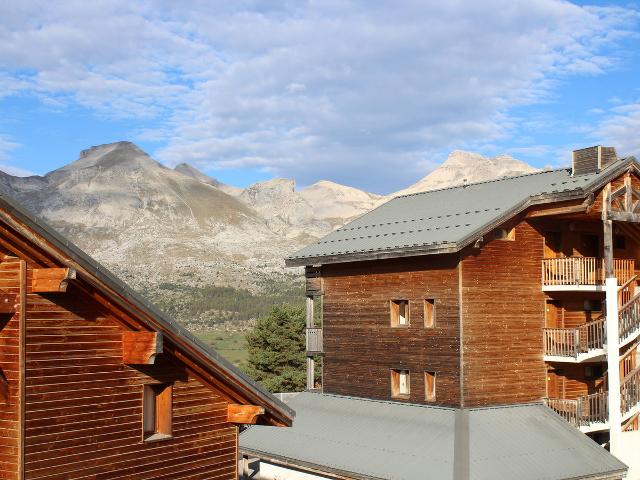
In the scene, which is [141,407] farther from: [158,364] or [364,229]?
[364,229]

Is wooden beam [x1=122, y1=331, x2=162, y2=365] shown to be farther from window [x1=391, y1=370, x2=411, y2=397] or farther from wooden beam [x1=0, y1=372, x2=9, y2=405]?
→ window [x1=391, y1=370, x2=411, y2=397]

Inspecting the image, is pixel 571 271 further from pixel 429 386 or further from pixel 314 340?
pixel 314 340

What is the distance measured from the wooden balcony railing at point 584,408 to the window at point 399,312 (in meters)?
5.51

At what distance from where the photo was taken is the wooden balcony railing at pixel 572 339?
26.0 metres

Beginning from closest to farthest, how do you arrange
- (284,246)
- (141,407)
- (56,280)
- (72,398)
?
(56,280) → (72,398) → (141,407) → (284,246)

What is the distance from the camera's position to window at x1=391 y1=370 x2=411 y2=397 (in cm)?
2738

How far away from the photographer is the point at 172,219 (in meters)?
191

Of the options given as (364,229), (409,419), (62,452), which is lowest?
(409,419)

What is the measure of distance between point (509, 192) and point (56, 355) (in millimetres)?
19852

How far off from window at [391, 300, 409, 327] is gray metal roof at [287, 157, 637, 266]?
1.91 m

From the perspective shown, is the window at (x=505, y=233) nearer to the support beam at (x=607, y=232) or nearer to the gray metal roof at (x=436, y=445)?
the support beam at (x=607, y=232)

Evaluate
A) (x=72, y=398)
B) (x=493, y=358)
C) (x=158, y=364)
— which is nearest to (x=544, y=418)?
(x=493, y=358)

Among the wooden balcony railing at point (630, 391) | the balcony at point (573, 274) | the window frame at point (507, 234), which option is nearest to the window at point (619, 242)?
the balcony at point (573, 274)

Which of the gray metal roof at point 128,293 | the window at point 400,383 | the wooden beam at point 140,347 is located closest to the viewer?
the gray metal roof at point 128,293
